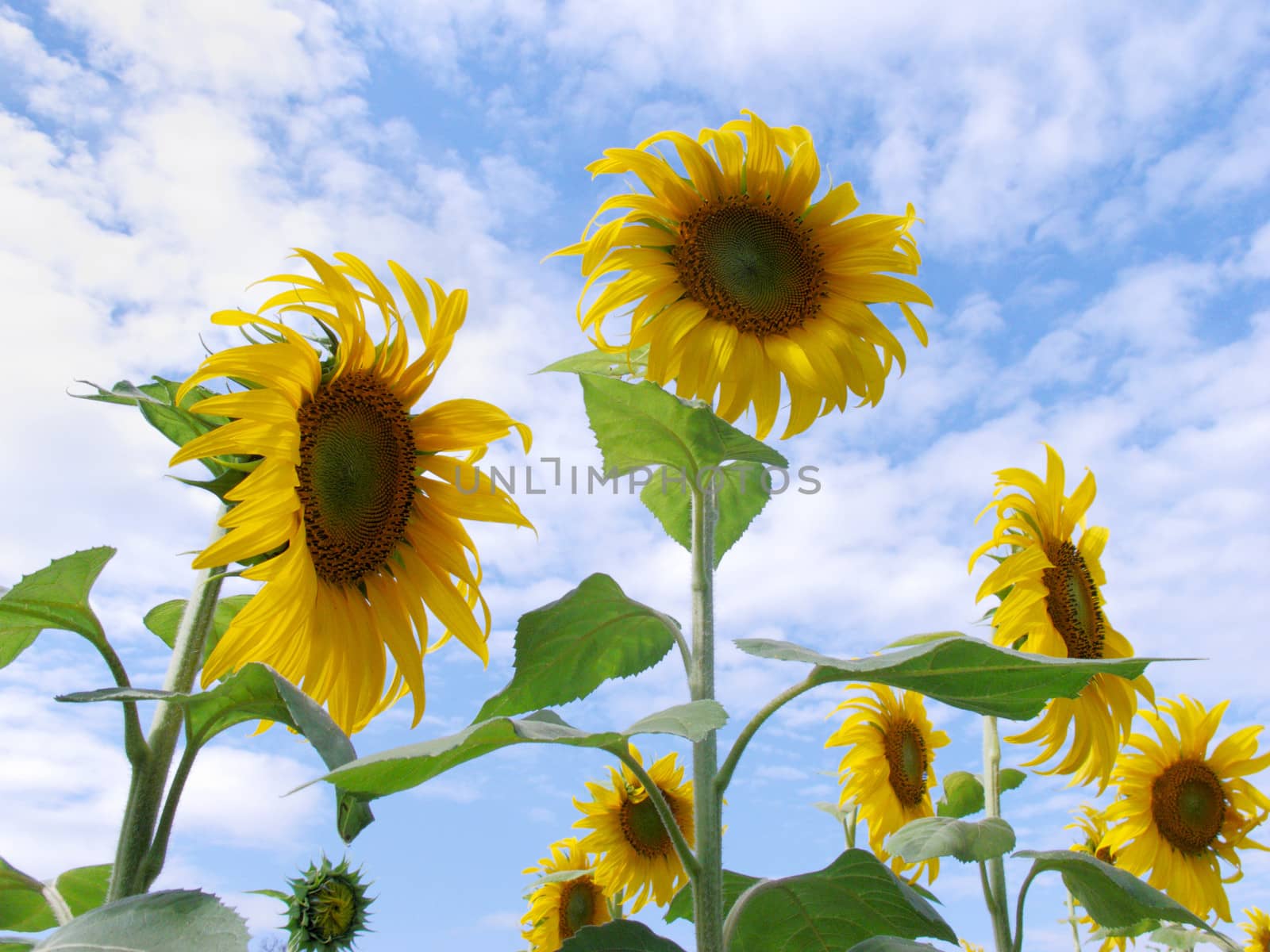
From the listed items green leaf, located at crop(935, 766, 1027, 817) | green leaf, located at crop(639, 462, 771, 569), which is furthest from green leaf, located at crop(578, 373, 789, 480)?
green leaf, located at crop(935, 766, 1027, 817)

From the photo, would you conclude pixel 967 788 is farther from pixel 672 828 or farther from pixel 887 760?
pixel 672 828

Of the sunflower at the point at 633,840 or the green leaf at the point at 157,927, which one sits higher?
the sunflower at the point at 633,840

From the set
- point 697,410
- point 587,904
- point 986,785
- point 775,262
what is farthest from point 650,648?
point 587,904

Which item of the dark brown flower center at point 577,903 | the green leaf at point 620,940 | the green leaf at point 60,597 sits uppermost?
the dark brown flower center at point 577,903

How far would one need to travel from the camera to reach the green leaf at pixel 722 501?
2.60m

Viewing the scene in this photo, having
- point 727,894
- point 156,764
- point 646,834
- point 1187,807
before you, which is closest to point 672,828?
point 727,894

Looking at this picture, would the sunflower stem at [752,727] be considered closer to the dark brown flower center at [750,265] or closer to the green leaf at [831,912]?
the green leaf at [831,912]

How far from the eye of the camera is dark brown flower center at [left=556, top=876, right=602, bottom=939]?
4.76 metres

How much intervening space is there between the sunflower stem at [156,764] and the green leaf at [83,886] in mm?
620

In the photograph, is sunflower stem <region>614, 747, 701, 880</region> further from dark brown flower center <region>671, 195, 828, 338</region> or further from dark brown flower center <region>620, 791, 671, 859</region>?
dark brown flower center <region>620, 791, 671, 859</region>

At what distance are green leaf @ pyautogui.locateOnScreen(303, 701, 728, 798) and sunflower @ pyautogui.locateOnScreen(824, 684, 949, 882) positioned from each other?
3003mm

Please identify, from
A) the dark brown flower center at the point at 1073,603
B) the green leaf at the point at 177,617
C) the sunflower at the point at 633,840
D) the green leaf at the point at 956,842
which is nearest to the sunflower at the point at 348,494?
the green leaf at the point at 177,617

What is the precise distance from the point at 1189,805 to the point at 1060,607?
6.95 feet

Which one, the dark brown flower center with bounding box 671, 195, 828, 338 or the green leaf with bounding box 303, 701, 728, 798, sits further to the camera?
the dark brown flower center with bounding box 671, 195, 828, 338
